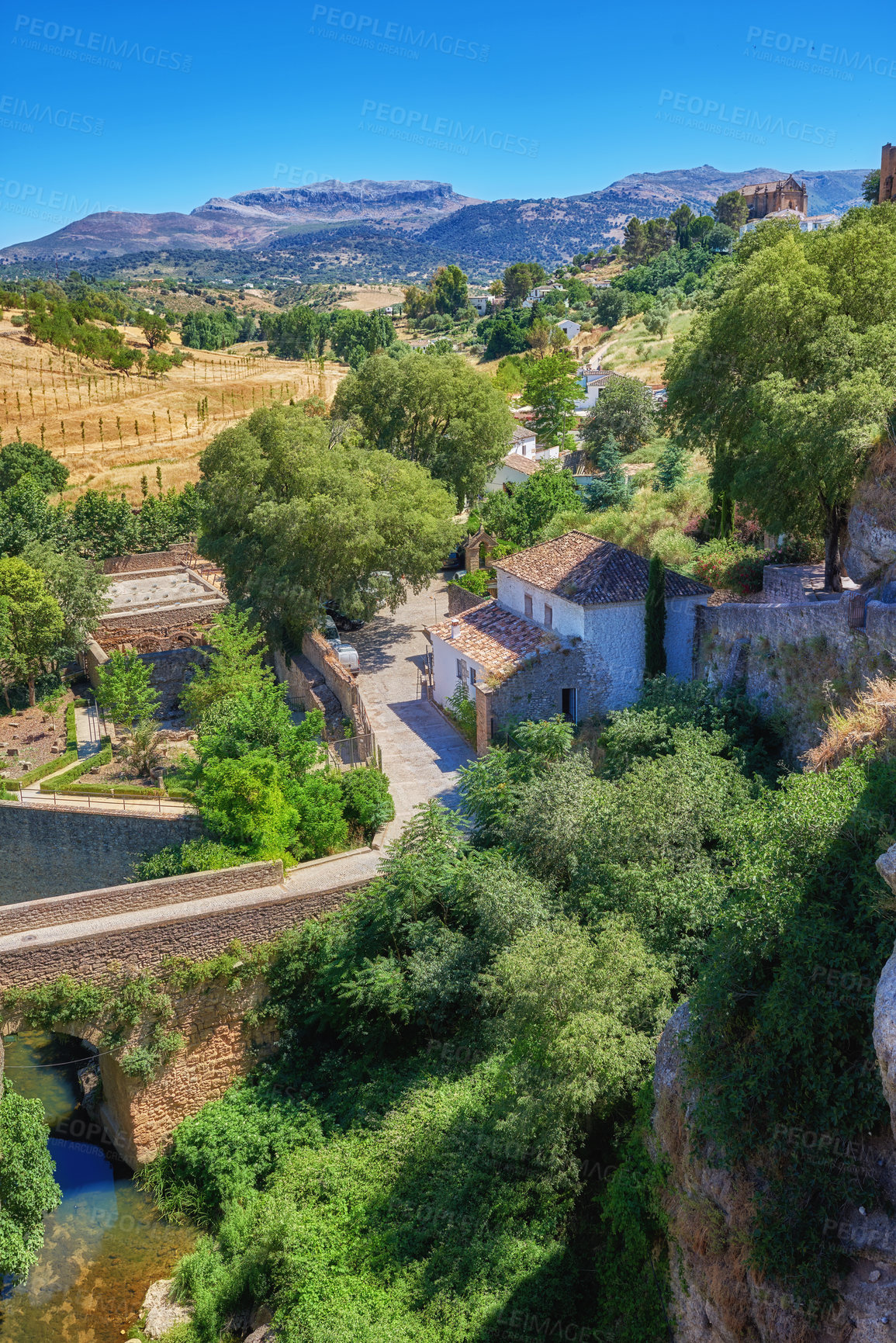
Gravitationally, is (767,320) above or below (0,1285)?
above

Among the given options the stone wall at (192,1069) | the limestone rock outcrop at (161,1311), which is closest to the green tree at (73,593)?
the stone wall at (192,1069)

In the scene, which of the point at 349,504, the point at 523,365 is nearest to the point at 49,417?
the point at 523,365

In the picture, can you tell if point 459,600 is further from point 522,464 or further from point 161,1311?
point 161,1311

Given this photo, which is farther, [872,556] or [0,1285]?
[872,556]

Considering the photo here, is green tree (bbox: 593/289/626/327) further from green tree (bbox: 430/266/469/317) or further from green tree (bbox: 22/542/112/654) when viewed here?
green tree (bbox: 22/542/112/654)

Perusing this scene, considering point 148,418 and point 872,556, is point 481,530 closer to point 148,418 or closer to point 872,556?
point 872,556

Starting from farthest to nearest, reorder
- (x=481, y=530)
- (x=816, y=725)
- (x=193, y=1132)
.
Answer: (x=481, y=530)
(x=816, y=725)
(x=193, y=1132)
